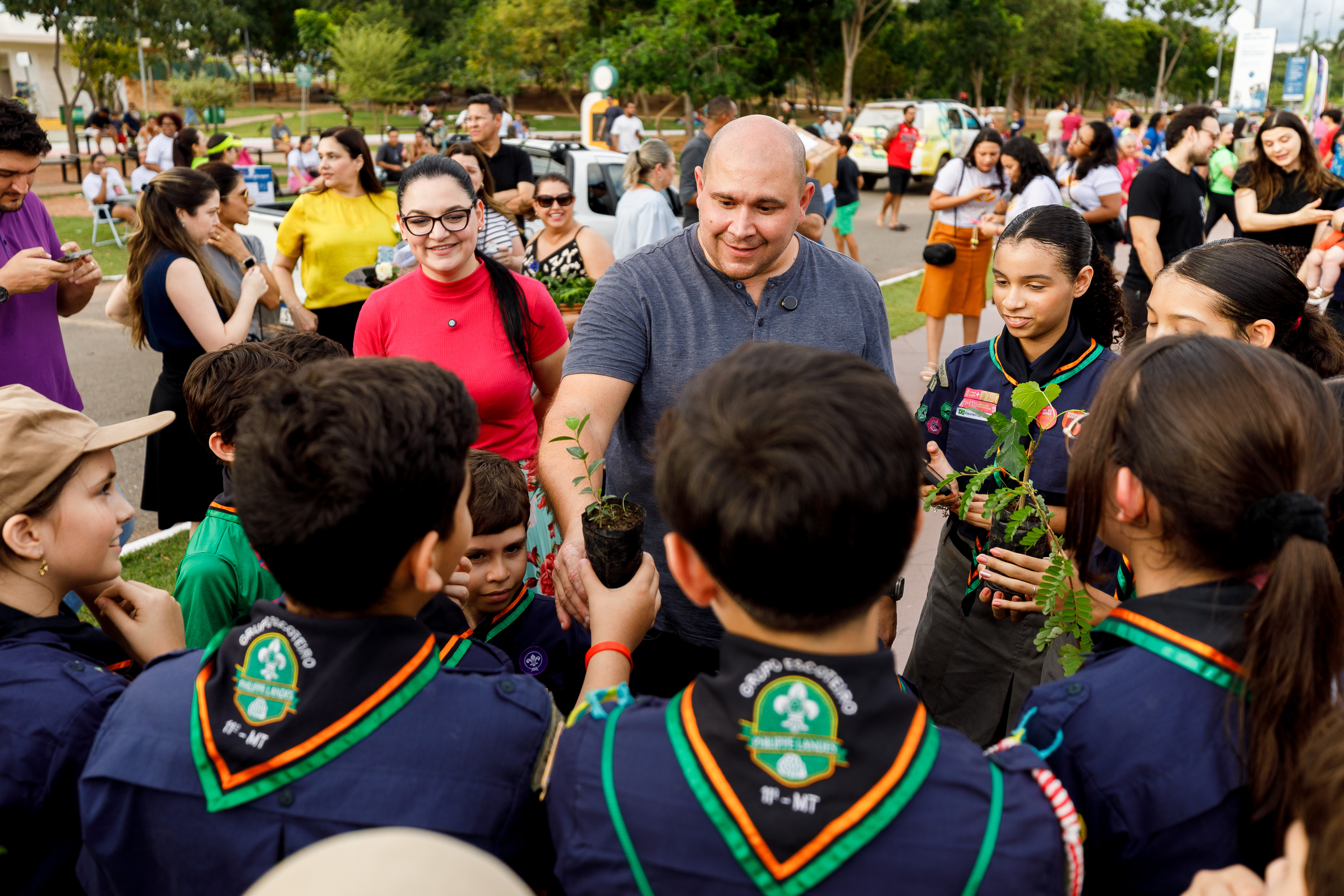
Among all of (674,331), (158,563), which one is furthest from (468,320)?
(158,563)

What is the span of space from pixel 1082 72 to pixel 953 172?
2690 inches

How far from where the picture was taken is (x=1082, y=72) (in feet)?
220

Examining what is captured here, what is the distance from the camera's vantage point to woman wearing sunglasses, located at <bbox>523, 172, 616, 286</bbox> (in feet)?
18.9

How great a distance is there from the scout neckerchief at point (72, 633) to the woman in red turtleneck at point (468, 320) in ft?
5.42

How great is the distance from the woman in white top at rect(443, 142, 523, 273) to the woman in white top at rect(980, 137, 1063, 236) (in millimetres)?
4080

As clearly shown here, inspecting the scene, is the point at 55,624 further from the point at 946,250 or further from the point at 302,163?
the point at 302,163

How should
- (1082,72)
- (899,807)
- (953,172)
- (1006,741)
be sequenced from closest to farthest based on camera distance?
1. (899,807)
2. (1006,741)
3. (953,172)
4. (1082,72)

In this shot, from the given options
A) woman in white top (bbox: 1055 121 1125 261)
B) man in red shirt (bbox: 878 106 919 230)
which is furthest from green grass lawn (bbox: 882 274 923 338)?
man in red shirt (bbox: 878 106 919 230)

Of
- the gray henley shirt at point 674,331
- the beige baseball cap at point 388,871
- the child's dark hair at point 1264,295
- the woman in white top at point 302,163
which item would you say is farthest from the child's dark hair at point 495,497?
the woman in white top at point 302,163

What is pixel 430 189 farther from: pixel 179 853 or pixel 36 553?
pixel 179 853

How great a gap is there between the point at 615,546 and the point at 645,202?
5.83m

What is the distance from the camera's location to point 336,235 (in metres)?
5.39

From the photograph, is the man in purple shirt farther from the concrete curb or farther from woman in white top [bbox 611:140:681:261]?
woman in white top [bbox 611:140:681:261]

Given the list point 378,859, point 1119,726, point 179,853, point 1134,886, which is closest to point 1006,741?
point 1119,726
